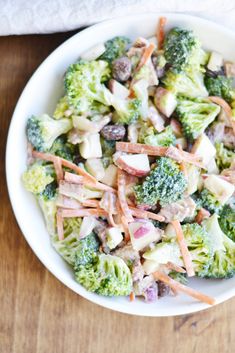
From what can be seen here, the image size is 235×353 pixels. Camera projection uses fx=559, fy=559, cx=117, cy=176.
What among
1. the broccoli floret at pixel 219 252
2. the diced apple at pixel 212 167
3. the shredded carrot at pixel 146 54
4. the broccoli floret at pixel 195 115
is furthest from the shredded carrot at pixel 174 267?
the shredded carrot at pixel 146 54

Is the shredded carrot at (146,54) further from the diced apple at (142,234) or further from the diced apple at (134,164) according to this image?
the diced apple at (142,234)

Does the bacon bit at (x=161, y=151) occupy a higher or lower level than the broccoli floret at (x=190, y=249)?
higher

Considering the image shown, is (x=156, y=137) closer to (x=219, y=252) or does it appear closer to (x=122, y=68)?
(x=122, y=68)

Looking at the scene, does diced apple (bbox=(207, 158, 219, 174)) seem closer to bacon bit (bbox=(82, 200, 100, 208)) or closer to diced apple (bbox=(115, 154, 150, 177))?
diced apple (bbox=(115, 154, 150, 177))

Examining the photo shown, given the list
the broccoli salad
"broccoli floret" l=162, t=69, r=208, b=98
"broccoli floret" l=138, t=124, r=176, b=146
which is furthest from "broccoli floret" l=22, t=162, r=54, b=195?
"broccoli floret" l=162, t=69, r=208, b=98

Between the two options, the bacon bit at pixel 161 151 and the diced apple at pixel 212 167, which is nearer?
the bacon bit at pixel 161 151

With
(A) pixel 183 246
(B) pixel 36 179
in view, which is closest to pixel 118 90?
(B) pixel 36 179

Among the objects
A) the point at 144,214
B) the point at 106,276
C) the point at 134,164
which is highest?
the point at 134,164
